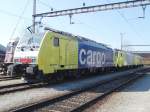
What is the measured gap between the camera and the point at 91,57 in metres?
24.7

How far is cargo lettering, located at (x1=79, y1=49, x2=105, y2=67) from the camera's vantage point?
22.4 metres

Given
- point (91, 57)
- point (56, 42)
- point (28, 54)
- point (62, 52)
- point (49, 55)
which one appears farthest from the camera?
point (91, 57)

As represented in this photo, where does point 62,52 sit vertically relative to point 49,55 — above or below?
above

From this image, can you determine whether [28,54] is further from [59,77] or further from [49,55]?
[59,77]

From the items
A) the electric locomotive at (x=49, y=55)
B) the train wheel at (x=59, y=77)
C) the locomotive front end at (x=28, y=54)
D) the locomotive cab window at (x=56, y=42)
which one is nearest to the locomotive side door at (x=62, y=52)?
the electric locomotive at (x=49, y=55)

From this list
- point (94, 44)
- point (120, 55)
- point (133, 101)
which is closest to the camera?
point (133, 101)

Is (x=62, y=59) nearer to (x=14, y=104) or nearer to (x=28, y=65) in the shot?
(x=28, y=65)

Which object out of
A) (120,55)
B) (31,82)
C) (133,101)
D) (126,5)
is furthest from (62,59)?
(120,55)

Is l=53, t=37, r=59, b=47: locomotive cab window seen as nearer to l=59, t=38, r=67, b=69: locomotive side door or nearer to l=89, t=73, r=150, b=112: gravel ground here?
l=59, t=38, r=67, b=69: locomotive side door

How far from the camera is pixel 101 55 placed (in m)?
28.5

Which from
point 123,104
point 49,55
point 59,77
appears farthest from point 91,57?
point 123,104

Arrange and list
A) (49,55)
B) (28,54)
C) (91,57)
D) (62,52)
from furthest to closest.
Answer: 1. (91,57)
2. (62,52)
3. (49,55)
4. (28,54)

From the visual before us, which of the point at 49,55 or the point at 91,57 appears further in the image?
the point at 91,57

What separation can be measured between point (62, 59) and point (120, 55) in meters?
23.6
